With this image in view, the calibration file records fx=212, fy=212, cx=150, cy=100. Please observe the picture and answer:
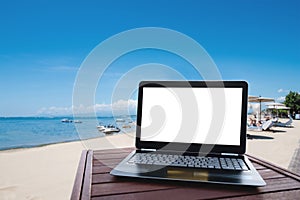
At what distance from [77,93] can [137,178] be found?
414 millimetres

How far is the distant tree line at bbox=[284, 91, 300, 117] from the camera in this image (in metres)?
24.9

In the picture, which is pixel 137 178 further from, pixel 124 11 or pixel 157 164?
pixel 124 11

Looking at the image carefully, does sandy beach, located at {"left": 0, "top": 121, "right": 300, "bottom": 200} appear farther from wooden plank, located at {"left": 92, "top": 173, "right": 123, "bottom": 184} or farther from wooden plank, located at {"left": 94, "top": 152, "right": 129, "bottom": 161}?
wooden plank, located at {"left": 92, "top": 173, "right": 123, "bottom": 184}

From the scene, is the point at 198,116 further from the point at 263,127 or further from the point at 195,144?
the point at 263,127

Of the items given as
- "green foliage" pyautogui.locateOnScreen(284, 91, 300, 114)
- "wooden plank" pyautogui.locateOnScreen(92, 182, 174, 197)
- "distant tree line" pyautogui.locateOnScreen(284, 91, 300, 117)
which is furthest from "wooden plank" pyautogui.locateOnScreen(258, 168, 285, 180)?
"green foliage" pyautogui.locateOnScreen(284, 91, 300, 114)

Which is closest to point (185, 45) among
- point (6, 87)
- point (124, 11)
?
point (124, 11)

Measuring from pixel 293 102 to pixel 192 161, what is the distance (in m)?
29.9

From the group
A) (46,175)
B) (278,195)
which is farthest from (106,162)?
(46,175)

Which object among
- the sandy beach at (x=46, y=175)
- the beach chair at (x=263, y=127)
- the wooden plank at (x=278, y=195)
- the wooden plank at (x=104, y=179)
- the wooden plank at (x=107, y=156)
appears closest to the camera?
the wooden plank at (x=278, y=195)

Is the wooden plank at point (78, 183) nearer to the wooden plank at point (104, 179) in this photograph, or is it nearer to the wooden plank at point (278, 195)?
the wooden plank at point (104, 179)

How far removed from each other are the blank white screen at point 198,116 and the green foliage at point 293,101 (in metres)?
29.1

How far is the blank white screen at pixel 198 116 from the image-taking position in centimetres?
81

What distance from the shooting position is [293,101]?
25406mm

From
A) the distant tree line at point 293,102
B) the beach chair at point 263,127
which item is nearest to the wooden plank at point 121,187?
the beach chair at point 263,127
